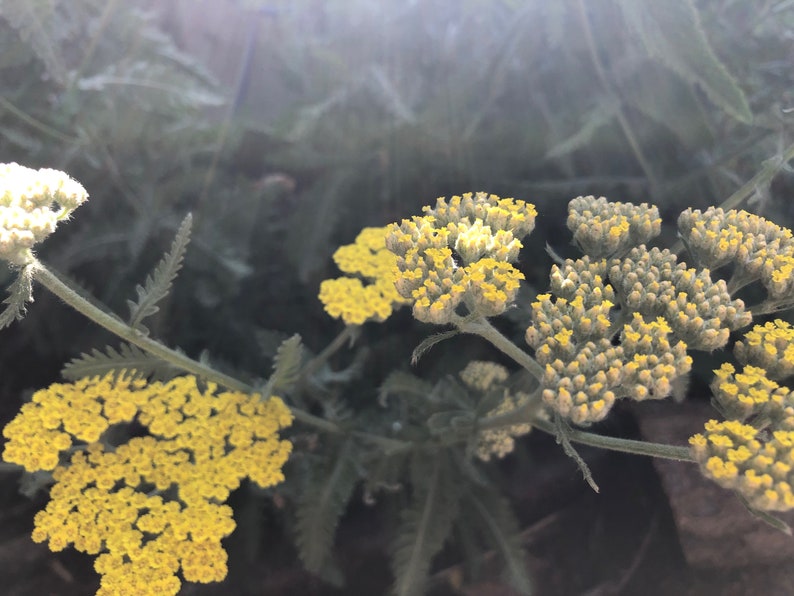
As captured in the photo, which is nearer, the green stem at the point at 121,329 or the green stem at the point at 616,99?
the green stem at the point at 121,329

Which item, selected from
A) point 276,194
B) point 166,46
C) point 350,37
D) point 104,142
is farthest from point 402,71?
point 104,142

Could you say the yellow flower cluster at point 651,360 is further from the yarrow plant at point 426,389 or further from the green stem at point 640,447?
the green stem at point 640,447

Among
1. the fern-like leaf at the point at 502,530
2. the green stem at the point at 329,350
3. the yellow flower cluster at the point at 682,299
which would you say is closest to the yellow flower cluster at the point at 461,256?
the yellow flower cluster at the point at 682,299

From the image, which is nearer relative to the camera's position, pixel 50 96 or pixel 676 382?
pixel 676 382

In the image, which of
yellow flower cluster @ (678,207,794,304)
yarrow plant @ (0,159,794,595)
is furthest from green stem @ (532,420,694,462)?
yellow flower cluster @ (678,207,794,304)

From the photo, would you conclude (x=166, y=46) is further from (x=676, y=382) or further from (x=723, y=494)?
(x=723, y=494)

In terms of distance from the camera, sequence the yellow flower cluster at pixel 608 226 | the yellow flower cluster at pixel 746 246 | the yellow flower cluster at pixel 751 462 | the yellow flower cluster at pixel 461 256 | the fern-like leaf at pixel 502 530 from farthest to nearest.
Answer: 1. the fern-like leaf at pixel 502 530
2. the yellow flower cluster at pixel 608 226
3. the yellow flower cluster at pixel 746 246
4. the yellow flower cluster at pixel 461 256
5. the yellow flower cluster at pixel 751 462

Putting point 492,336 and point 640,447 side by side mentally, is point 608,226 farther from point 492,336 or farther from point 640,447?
point 640,447
